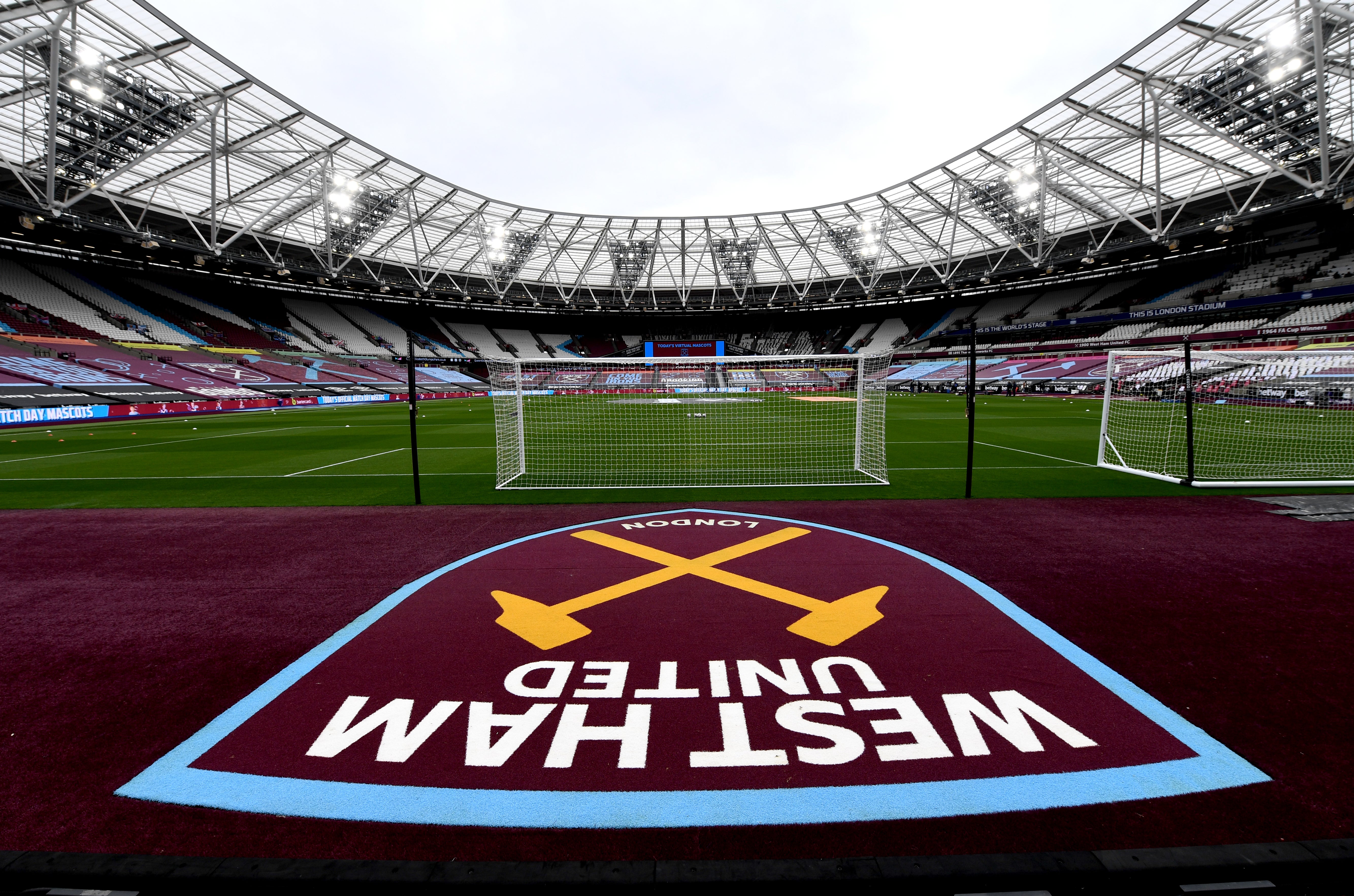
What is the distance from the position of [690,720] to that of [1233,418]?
23.5 meters

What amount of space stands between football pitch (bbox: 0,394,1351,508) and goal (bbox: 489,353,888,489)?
449 millimetres

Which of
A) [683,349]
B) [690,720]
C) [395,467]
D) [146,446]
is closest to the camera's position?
[690,720]

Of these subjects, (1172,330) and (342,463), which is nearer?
(342,463)

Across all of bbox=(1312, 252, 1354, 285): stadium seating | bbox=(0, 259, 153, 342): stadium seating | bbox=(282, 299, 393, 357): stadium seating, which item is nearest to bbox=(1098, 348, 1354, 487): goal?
bbox=(1312, 252, 1354, 285): stadium seating

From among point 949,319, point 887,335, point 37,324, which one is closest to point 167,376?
point 37,324

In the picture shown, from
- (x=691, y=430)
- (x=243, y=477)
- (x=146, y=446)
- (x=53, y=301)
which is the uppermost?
(x=53, y=301)

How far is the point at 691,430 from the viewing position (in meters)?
17.4

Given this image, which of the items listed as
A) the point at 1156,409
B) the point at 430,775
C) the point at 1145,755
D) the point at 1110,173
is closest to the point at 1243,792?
the point at 1145,755

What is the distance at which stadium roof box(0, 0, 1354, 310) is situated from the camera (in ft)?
65.4

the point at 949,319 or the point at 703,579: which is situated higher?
the point at 949,319

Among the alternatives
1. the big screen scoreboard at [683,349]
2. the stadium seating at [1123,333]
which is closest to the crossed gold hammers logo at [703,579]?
the stadium seating at [1123,333]

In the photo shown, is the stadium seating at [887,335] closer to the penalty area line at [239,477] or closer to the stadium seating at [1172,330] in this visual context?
the stadium seating at [1172,330]

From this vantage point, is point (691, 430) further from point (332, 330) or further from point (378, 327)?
point (378, 327)

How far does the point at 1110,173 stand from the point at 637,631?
38.5m
